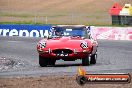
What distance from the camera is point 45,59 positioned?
18641mm

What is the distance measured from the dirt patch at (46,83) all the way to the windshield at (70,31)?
5020mm

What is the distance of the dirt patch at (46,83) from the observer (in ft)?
40.4

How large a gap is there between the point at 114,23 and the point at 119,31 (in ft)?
27.6

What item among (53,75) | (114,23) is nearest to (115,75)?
(53,75)

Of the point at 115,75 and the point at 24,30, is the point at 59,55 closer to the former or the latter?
the point at 115,75

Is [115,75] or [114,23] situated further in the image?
[114,23]

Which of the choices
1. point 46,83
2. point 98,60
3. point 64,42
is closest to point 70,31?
point 64,42

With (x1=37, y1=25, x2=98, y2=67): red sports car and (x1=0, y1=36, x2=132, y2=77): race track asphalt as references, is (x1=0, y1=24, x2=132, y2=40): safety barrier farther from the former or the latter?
(x1=37, y1=25, x2=98, y2=67): red sports car

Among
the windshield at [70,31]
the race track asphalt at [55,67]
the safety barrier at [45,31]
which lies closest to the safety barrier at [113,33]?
the safety barrier at [45,31]

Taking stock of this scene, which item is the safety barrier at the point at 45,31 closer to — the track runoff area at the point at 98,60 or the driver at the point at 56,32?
the track runoff area at the point at 98,60

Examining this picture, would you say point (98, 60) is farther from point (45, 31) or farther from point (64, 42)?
point (45, 31)

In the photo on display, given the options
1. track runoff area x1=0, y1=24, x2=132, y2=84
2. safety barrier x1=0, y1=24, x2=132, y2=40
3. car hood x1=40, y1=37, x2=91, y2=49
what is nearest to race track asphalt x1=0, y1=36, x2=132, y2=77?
track runoff area x1=0, y1=24, x2=132, y2=84

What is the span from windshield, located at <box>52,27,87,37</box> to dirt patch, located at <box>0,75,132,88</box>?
5020 mm

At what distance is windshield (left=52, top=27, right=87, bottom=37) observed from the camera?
63.2 feet
